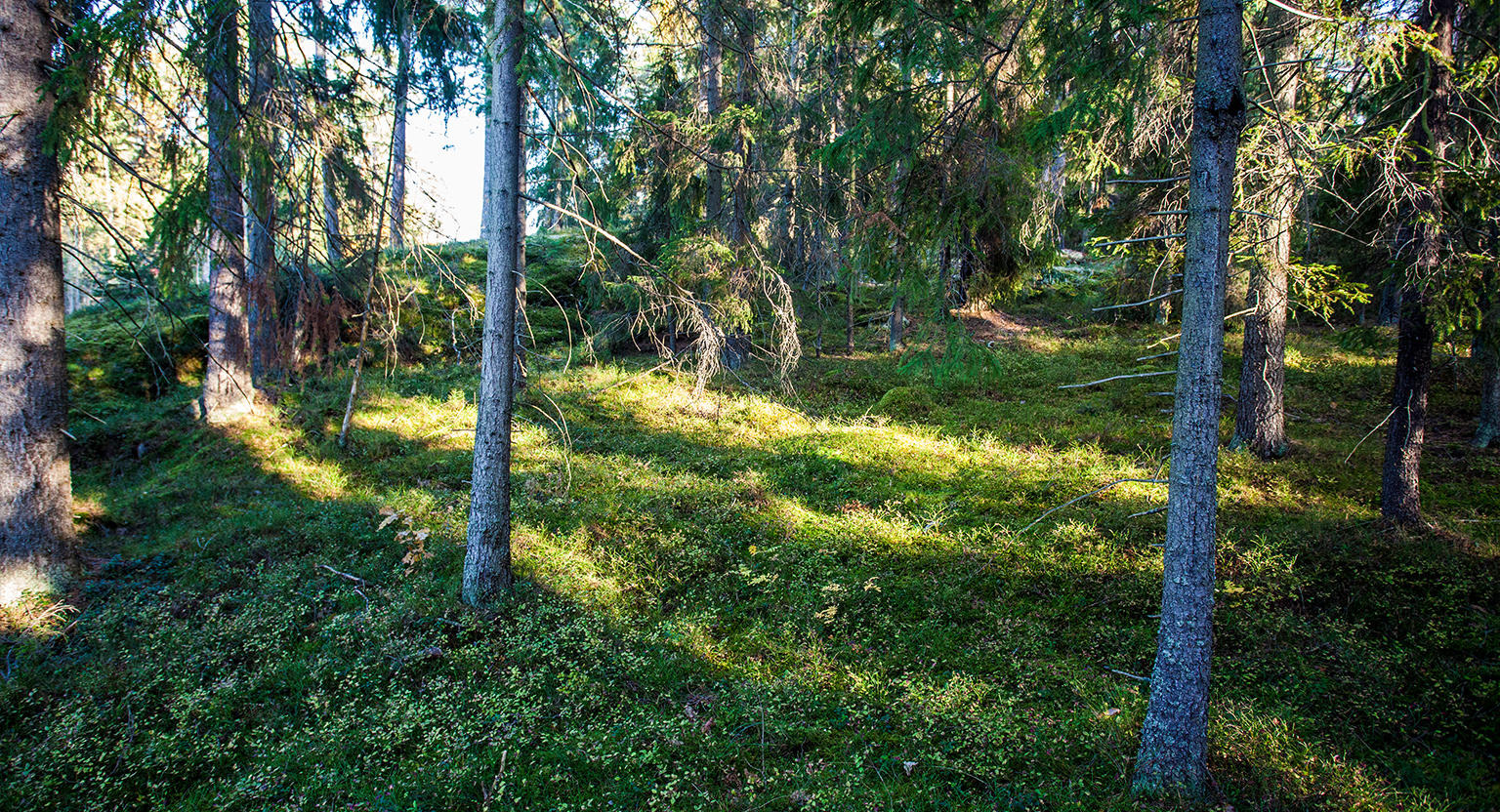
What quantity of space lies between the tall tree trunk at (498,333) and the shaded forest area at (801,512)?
5 centimetres

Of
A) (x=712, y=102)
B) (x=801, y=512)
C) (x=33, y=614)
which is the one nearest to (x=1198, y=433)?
(x=801, y=512)

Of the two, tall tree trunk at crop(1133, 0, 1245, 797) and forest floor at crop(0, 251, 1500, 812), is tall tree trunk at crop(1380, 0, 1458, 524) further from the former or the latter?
tall tree trunk at crop(1133, 0, 1245, 797)

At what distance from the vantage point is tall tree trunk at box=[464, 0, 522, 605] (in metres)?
5.84

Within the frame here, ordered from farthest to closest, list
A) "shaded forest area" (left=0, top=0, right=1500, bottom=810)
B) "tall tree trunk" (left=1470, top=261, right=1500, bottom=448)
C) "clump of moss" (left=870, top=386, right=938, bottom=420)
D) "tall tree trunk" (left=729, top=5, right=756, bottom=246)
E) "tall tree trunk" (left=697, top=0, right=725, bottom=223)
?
"tall tree trunk" (left=697, top=0, right=725, bottom=223)
"clump of moss" (left=870, top=386, right=938, bottom=420)
"tall tree trunk" (left=729, top=5, right=756, bottom=246)
"tall tree trunk" (left=1470, top=261, right=1500, bottom=448)
"shaded forest area" (left=0, top=0, right=1500, bottom=810)

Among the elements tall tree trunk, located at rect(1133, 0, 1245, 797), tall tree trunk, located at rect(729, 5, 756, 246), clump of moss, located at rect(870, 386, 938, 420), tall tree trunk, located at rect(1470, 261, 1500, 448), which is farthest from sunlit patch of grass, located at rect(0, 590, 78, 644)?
tall tree trunk, located at rect(1470, 261, 1500, 448)

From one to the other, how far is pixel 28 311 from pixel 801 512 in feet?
25.6

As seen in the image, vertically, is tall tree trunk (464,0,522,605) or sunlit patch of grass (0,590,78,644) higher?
tall tree trunk (464,0,522,605)

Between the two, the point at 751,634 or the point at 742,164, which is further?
Answer: the point at 742,164

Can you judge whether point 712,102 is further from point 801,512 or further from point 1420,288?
point 1420,288

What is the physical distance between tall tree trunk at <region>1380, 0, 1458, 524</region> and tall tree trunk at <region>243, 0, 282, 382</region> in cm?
979

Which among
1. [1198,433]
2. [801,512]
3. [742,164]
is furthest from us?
[742,164]

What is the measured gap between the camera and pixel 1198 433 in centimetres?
396

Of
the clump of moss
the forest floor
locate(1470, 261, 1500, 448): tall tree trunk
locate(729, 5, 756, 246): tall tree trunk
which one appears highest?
locate(729, 5, 756, 246): tall tree trunk

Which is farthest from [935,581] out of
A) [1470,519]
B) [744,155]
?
[744,155]
